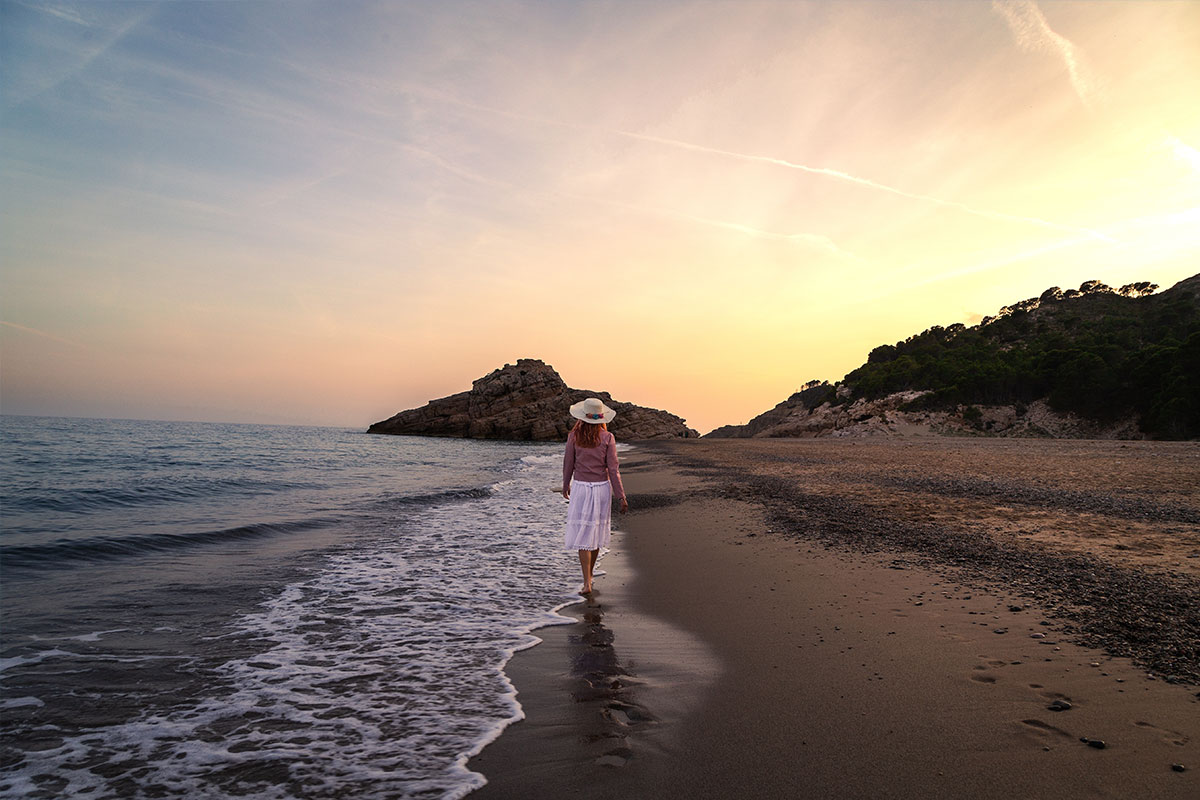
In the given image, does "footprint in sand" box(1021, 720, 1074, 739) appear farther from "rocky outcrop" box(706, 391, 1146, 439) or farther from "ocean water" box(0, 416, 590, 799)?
"rocky outcrop" box(706, 391, 1146, 439)

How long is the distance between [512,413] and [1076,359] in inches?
2952

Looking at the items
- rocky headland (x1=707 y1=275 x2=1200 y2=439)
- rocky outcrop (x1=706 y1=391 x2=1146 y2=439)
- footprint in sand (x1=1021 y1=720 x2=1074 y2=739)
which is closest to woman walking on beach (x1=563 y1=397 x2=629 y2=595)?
footprint in sand (x1=1021 y1=720 x2=1074 y2=739)

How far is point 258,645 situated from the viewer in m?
5.61

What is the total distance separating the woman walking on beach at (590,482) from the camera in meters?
7.84

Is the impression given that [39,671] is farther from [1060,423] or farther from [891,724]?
[1060,423]

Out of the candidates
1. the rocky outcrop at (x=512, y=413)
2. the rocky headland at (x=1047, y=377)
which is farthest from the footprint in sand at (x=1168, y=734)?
the rocky outcrop at (x=512, y=413)

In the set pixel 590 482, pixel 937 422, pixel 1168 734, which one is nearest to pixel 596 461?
pixel 590 482

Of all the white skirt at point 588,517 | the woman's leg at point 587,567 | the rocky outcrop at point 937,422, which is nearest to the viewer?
the woman's leg at point 587,567

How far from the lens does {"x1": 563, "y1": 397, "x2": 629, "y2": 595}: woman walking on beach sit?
7844 mm

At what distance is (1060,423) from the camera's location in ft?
169

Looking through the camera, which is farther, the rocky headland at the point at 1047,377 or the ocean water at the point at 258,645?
the rocky headland at the point at 1047,377

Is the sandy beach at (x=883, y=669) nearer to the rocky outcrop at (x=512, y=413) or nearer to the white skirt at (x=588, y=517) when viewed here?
the white skirt at (x=588, y=517)

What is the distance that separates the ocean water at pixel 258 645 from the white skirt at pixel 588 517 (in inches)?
29.2

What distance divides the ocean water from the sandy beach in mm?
668
